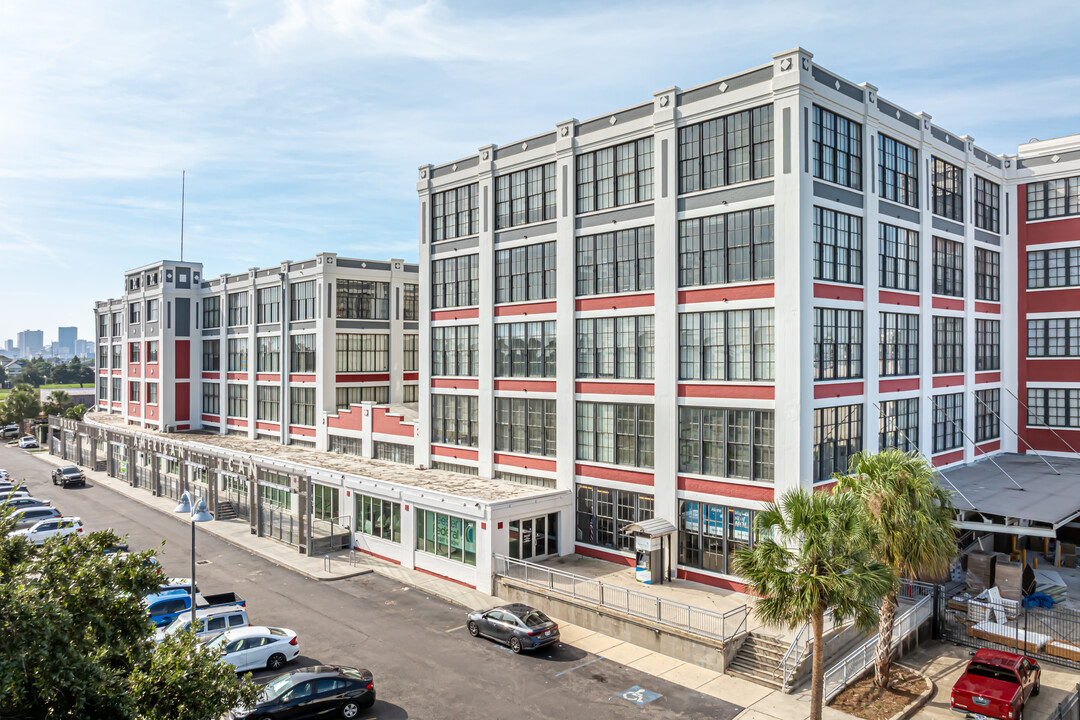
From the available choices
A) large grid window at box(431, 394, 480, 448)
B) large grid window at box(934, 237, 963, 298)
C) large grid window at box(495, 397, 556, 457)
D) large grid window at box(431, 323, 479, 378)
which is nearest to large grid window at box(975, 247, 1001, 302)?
large grid window at box(934, 237, 963, 298)

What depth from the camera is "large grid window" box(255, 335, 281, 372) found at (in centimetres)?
5944

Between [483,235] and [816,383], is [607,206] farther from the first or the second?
[816,383]

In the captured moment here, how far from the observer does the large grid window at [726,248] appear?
2956 centimetres

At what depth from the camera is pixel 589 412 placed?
117ft

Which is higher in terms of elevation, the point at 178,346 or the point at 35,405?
the point at 178,346

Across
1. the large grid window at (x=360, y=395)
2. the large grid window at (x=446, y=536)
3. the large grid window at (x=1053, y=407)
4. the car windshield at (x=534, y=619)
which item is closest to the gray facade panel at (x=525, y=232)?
the large grid window at (x=446, y=536)

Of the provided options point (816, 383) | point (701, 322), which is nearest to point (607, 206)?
point (701, 322)

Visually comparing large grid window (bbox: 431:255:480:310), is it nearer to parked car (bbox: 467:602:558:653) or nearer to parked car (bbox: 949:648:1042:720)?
parked car (bbox: 467:602:558:653)

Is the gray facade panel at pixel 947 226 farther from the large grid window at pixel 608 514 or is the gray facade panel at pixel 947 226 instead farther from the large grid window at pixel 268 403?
the large grid window at pixel 268 403

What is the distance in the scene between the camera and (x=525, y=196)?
39031mm

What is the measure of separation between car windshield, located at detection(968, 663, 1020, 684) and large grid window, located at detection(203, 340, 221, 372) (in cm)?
6301

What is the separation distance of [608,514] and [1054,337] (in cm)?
2927

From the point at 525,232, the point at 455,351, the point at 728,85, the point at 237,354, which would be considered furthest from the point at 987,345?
the point at 237,354

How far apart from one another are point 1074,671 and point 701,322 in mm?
17737
